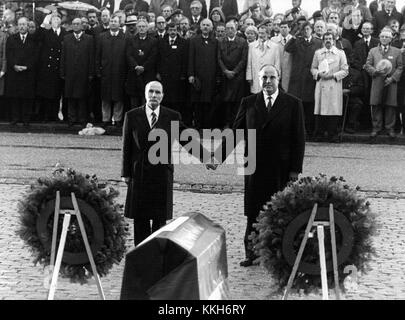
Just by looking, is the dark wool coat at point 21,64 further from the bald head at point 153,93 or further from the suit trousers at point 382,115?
the bald head at point 153,93

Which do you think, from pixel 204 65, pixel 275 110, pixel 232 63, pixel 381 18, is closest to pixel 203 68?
pixel 204 65

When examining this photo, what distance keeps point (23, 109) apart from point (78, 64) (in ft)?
5.95

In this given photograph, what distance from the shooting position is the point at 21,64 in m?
23.3

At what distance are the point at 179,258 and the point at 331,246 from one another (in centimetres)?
177

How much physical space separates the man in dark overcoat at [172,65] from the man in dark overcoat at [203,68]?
0.64 ft

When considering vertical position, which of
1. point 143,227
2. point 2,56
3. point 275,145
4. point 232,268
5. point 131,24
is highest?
point 131,24

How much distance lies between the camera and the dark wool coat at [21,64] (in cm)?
2308

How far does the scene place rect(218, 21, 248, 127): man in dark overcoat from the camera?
859 inches

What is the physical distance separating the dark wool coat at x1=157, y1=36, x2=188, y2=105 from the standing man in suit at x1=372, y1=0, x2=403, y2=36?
4.32m

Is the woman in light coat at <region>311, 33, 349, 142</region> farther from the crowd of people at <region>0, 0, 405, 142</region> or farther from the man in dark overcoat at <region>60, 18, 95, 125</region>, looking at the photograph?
the man in dark overcoat at <region>60, 18, 95, 125</region>

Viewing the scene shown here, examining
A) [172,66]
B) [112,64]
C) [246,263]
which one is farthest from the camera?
[112,64]

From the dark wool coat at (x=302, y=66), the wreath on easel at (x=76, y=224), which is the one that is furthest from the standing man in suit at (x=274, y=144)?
the dark wool coat at (x=302, y=66)

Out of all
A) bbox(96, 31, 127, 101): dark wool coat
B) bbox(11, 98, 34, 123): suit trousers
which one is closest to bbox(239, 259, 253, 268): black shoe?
bbox(96, 31, 127, 101): dark wool coat

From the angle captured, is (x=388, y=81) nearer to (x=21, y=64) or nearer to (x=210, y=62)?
(x=210, y=62)
